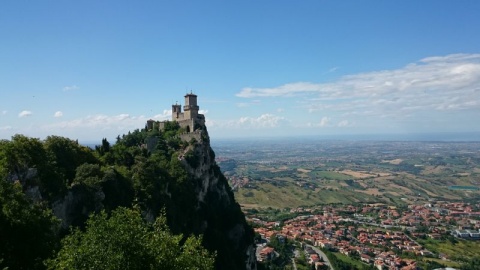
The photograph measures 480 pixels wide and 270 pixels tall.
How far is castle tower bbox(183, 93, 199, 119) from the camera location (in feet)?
221

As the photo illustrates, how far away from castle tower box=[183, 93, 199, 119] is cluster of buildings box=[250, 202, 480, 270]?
54332mm

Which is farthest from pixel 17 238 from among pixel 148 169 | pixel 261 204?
pixel 261 204

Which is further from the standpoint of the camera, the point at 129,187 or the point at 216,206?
the point at 216,206

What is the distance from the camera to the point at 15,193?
2016 cm

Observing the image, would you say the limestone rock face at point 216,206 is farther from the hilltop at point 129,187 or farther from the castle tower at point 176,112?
the castle tower at point 176,112

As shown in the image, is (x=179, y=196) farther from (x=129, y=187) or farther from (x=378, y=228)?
(x=378, y=228)

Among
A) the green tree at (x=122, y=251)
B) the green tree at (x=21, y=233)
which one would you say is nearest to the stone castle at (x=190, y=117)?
the green tree at (x=21, y=233)

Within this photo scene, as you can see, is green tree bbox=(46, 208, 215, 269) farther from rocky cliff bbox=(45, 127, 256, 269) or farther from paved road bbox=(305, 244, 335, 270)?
paved road bbox=(305, 244, 335, 270)

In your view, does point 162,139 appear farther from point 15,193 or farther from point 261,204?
point 261,204

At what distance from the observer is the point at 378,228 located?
441 feet

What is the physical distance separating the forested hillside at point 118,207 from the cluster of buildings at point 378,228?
54806mm

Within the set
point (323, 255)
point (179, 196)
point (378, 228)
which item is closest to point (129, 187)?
point (179, 196)

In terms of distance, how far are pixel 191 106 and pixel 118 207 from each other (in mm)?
47316

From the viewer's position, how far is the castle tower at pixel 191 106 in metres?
67.2
